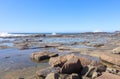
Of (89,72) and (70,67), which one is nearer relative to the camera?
(89,72)

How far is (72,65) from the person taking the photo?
952 centimetres

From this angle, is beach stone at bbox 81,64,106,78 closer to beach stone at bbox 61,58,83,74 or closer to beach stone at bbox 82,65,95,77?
beach stone at bbox 82,65,95,77

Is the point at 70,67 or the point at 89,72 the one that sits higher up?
the point at 70,67

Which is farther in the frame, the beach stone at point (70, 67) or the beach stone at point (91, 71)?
the beach stone at point (70, 67)

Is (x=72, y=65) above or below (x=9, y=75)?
above

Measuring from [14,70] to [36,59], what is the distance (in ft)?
12.6

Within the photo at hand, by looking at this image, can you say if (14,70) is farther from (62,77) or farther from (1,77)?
(62,77)

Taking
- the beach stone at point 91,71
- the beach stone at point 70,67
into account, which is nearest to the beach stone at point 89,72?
the beach stone at point 91,71

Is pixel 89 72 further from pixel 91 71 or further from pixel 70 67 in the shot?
pixel 70 67

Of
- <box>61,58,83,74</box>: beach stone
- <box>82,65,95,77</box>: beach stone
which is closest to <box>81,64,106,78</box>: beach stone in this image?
<box>82,65,95,77</box>: beach stone

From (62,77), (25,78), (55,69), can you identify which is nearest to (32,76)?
(25,78)

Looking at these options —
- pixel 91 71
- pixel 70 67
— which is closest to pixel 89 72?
pixel 91 71

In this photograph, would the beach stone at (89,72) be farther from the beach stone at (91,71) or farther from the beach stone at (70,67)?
the beach stone at (70,67)

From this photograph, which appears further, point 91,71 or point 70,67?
point 70,67
